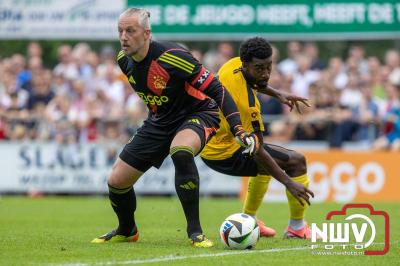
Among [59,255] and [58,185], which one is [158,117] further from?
[58,185]

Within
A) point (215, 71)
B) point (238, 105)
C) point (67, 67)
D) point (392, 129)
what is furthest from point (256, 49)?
point (67, 67)

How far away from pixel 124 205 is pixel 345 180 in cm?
924

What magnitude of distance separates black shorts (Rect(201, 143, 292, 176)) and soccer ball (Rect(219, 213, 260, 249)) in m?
1.30

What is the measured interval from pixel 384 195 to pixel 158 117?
9.49 m

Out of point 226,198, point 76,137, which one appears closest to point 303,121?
point 226,198

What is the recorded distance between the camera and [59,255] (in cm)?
803

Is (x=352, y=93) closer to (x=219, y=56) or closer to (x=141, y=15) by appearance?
(x=219, y=56)

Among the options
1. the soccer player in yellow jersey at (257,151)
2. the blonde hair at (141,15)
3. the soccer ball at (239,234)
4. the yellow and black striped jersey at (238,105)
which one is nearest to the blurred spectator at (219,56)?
the soccer player in yellow jersey at (257,151)

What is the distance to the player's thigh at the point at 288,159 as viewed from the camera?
9.89m

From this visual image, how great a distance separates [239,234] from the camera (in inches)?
338

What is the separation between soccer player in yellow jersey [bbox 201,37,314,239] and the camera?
30.8 ft

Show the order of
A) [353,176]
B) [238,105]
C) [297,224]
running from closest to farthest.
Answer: [238,105], [297,224], [353,176]

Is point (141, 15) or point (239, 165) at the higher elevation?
point (141, 15)

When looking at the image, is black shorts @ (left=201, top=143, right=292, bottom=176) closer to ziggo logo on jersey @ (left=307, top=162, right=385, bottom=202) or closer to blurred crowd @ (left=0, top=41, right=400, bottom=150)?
blurred crowd @ (left=0, top=41, right=400, bottom=150)
